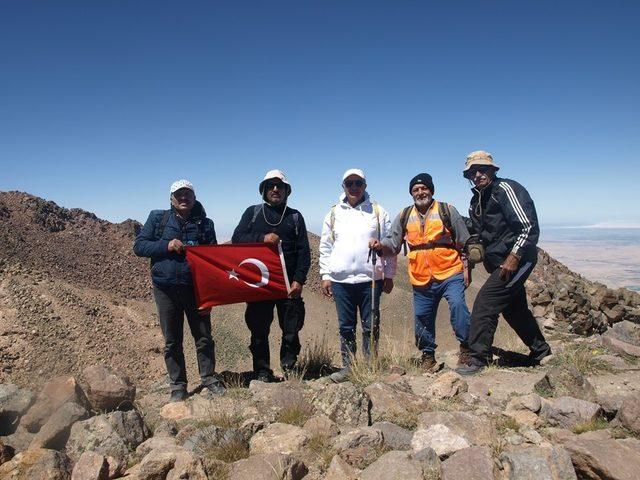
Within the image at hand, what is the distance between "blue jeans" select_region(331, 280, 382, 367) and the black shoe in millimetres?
1865

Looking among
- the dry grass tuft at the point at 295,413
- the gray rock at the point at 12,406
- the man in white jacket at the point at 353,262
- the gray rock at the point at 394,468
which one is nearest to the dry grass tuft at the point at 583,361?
the man in white jacket at the point at 353,262

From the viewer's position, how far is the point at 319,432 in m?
3.34

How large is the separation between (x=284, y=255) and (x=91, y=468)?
2.81 metres

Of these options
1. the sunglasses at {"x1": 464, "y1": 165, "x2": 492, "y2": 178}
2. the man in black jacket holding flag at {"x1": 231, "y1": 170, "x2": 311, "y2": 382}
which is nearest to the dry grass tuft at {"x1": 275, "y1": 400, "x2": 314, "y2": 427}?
the man in black jacket holding flag at {"x1": 231, "y1": 170, "x2": 311, "y2": 382}

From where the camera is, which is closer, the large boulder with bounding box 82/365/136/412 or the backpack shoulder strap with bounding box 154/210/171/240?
the large boulder with bounding box 82/365/136/412

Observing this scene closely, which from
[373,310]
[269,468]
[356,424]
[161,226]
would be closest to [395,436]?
[356,424]

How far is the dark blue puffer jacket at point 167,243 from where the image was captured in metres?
4.58

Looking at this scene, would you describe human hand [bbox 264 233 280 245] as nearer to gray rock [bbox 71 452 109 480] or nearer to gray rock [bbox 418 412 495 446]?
gray rock [bbox 418 412 495 446]

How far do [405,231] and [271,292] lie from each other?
1.77 m

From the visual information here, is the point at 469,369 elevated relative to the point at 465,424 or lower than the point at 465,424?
lower

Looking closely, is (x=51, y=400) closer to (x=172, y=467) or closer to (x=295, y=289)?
(x=172, y=467)

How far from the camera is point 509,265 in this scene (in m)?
4.68

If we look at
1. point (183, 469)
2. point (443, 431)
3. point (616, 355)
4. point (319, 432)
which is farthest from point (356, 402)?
point (616, 355)

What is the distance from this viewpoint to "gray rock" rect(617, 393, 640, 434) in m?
3.07
